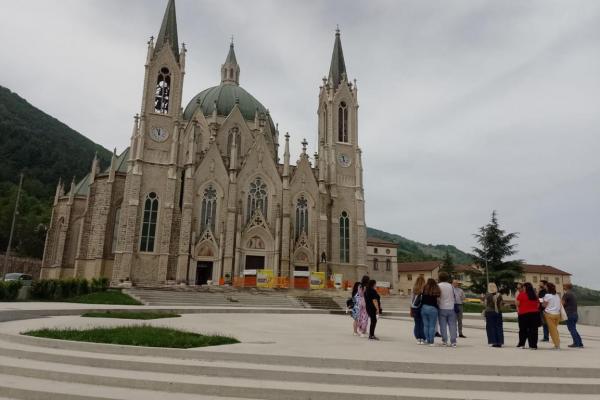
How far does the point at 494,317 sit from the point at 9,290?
978 inches

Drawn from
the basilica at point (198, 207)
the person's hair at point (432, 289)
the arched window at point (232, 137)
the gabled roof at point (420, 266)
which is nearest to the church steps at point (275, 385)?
the person's hair at point (432, 289)

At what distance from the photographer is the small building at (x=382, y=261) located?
74.8 metres

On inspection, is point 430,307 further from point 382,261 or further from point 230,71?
point 382,261

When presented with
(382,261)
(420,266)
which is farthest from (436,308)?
(420,266)

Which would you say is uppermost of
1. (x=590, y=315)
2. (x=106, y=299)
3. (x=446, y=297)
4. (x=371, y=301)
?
(x=446, y=297)

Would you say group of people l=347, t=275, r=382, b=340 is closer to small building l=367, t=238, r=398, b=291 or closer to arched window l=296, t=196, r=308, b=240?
arched window l=296, t=196, r=308, b=240

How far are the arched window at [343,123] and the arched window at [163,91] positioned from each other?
18.7 meters

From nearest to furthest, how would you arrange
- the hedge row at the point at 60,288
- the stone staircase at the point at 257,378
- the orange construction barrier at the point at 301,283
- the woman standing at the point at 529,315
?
the stone staircase at the point at 257,378 < the woman standing at the point at 529,315 < the hedge row at the point at 60,288 < the orange construction barrier at the point at 301,283

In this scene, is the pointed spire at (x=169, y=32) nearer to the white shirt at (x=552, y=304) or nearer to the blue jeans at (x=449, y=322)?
the blue jeans at (x=449, y=322)

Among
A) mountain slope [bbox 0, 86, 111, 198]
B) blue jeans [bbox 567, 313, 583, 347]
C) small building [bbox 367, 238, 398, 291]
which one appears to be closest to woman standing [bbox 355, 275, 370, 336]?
blue jeans [bbox 567, 313, 583, 347]

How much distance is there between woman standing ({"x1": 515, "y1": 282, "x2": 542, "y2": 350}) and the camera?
35.4ft

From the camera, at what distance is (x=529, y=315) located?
35.6ft

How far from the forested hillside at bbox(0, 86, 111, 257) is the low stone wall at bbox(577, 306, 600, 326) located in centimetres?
4872

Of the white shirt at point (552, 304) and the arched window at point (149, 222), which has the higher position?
the arched window at point (149, 222)
